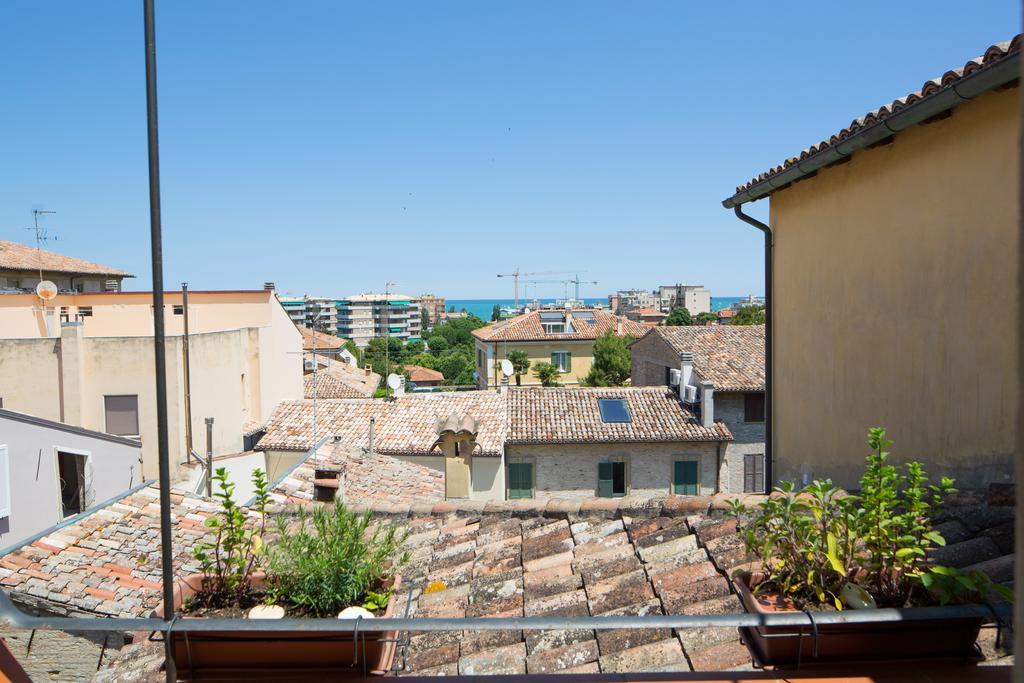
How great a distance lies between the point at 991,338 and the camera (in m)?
4.66

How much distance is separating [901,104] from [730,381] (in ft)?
64.7

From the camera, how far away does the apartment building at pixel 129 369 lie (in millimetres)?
18062

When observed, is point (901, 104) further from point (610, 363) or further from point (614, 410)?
point (610, 363)

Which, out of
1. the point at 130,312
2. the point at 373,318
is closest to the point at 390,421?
the point at 130,312

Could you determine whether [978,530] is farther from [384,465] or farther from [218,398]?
[218,398]

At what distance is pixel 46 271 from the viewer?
33031 millimetres

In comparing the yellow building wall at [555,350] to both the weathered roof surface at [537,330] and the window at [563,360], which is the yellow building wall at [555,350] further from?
the weathered roof surface at [537,330]

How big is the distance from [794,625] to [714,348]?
26183 mm

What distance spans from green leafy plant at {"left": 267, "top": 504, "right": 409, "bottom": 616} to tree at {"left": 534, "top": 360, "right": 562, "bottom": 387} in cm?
4210

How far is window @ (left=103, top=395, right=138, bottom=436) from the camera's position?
18.3 metres

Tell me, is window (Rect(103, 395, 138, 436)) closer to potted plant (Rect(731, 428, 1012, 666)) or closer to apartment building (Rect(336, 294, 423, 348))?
potted plant (Rect(731, 428, 1012, 666))

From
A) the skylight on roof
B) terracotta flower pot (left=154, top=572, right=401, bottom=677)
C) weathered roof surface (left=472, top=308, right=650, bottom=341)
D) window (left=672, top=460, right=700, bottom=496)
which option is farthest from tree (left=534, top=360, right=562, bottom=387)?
terracotta flower pot (left=154, top=572, right=401, bottom=677)

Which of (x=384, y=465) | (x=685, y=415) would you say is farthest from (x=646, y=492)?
(x=384, y=465)

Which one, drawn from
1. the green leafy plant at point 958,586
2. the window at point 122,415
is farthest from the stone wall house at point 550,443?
the green leafy plant at point 958,586
